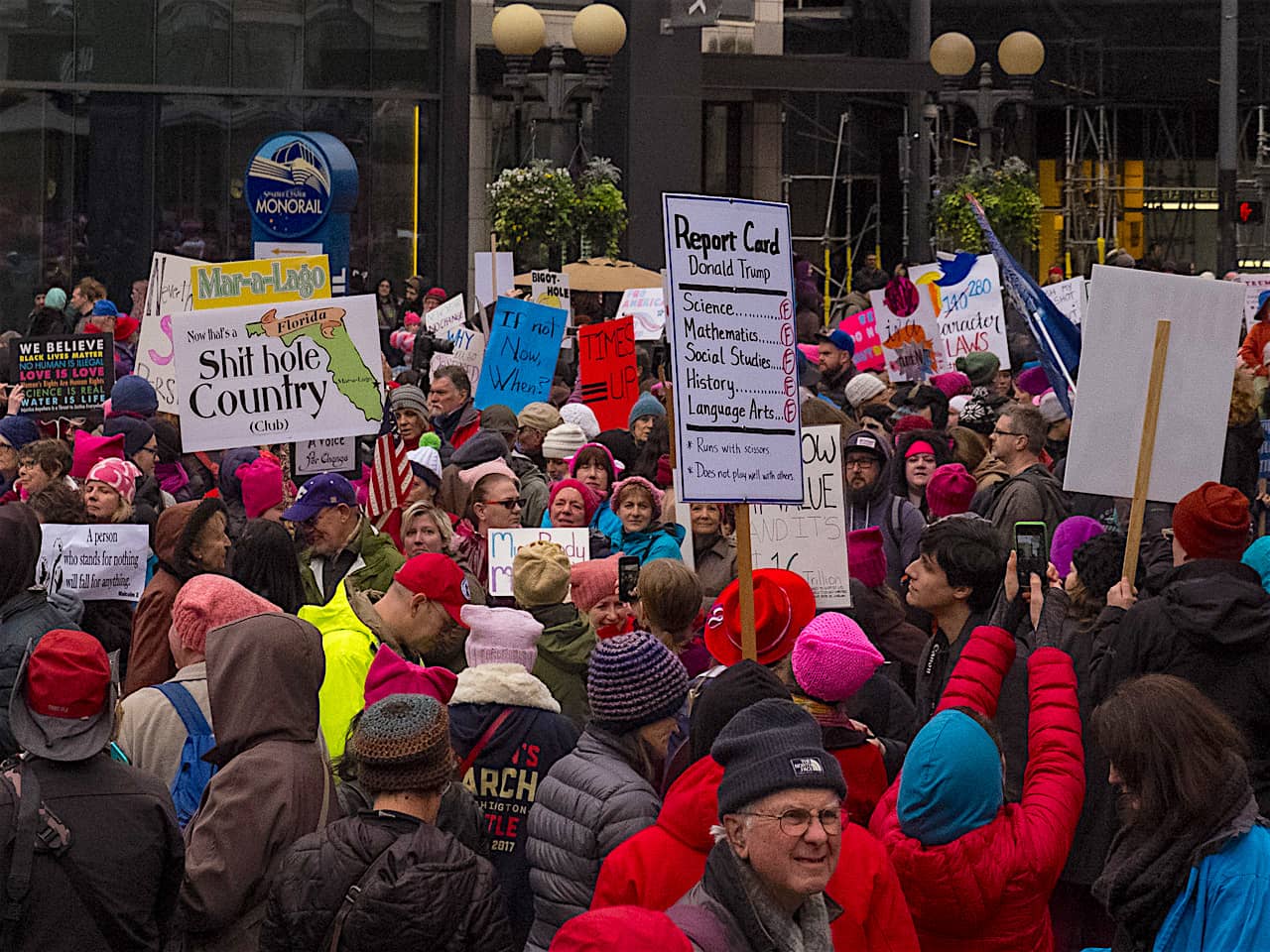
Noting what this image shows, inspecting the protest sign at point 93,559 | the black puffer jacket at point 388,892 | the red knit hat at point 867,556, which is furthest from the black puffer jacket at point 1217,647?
the protest sign at point 93,559

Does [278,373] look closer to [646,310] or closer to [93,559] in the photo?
[93,559]

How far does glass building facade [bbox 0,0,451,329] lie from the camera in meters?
29.6

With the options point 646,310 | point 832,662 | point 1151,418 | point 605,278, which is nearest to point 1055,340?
point 1151,418

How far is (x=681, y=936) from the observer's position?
10.8ft

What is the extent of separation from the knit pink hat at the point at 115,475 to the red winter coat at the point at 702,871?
15.2ft

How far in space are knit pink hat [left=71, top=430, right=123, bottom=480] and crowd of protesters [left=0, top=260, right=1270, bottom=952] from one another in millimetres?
1332

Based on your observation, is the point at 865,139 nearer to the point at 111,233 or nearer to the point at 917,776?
the point at 111,233

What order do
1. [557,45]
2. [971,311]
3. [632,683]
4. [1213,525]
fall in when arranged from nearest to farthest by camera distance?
[632,683] → [1213,525] → [971,311] → [557,45]

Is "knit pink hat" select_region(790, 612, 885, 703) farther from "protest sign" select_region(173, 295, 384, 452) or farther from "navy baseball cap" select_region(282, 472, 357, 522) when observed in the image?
"protest sign" select_region(173, 295, 384, 452)

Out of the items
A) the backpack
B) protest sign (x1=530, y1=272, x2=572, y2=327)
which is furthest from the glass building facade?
the backpack

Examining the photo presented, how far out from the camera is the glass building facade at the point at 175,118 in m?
29.6

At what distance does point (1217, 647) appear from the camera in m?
5.75

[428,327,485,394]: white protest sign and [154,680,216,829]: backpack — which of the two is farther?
[428,327,485,394]: white protest sign

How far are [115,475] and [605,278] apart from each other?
47.7 feet
